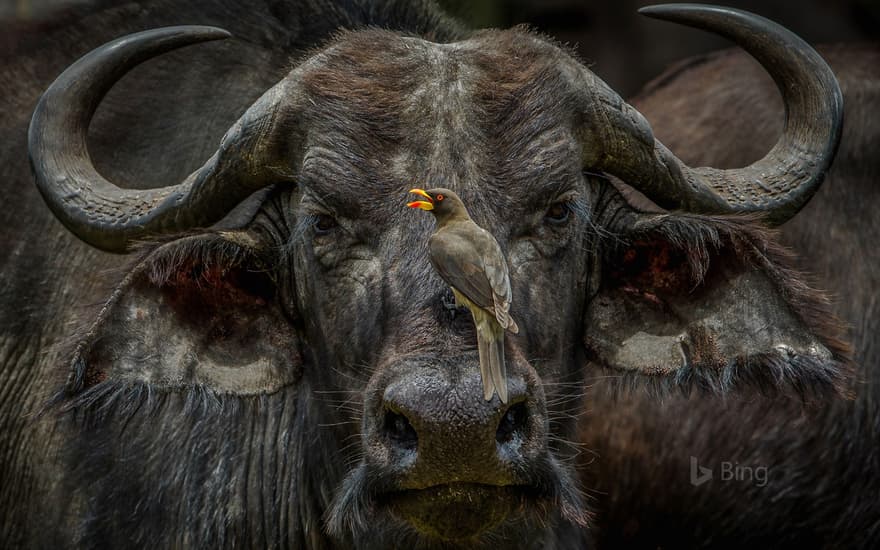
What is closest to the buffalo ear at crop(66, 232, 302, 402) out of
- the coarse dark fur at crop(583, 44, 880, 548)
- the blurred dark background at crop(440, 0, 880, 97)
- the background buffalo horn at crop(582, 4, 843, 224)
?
the background buffalo horn at crop(582, 4, 843, 224)

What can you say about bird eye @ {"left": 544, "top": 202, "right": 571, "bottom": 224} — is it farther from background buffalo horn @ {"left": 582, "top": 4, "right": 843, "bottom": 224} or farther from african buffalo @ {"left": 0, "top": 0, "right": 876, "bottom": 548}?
background buffalo horn @ {"left": 582, "top": 4, "right": 843, "bottom": 224}

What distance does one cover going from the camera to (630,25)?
39.5ft

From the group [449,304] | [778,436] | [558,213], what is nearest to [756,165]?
[558,213]

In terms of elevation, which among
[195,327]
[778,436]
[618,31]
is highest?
[195,327]

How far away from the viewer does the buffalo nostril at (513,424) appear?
348 cm

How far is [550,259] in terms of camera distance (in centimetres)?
417

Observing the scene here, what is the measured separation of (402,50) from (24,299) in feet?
6.71

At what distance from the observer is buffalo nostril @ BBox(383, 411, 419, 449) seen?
3500 millimetres

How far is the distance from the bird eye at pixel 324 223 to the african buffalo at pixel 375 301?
0.04 ft

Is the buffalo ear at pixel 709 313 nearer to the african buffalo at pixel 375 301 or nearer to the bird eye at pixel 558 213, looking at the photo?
the african buffalo at pixel 375 301

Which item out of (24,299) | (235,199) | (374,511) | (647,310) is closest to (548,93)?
(647,310)

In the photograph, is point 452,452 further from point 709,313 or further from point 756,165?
point 756,165

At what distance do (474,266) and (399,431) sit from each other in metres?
0.52

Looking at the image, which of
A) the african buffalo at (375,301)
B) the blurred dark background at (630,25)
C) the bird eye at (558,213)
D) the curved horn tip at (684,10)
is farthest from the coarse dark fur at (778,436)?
the blurred dark background at (630,25)
